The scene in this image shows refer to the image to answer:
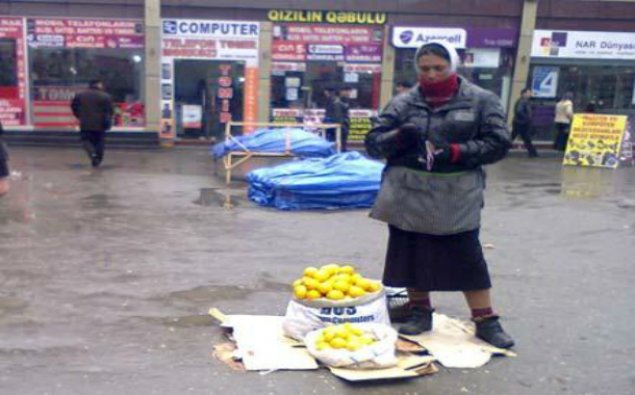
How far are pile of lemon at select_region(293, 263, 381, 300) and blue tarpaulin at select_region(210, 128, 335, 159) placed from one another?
24.0 feet

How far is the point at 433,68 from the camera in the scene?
4.32 metres

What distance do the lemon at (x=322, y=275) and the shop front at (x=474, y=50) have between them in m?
13.5

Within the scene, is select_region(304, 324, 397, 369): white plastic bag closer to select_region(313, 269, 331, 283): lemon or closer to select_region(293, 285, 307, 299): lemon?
select_region(293, 285, 307, 299): lemon

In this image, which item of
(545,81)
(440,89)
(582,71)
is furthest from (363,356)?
(582,71)

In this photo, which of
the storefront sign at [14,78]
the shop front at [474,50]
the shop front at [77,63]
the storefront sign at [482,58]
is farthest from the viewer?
the storefront sign at [482,58]

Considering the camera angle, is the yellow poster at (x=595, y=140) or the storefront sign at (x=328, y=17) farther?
the storefront sign at (x=328, y=17)

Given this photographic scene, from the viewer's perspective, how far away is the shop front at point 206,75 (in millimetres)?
17109

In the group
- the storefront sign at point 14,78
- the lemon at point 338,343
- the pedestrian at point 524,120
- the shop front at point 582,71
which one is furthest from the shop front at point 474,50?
the lemon at point 338,343

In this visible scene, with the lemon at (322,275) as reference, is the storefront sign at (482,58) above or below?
above

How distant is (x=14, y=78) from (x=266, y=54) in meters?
5.89

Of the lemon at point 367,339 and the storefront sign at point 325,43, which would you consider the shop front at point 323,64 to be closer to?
the storefront sign at point 325,43

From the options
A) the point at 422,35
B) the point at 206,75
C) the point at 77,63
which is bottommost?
the point at 206,75

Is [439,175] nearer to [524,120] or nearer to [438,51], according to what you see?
[438,51]

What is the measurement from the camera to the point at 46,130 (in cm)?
1692
